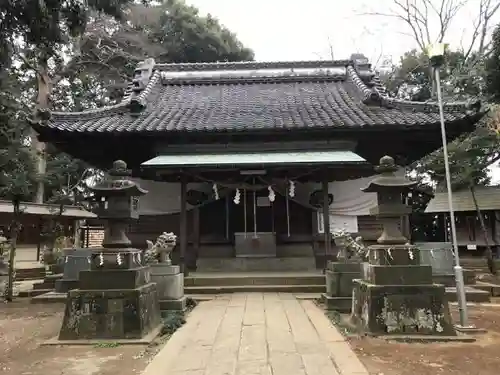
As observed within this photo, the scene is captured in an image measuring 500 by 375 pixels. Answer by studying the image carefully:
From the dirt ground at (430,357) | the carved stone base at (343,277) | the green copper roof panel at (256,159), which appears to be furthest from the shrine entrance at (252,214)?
the dirt ground at (430,357)

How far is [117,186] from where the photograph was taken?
6.07 meters

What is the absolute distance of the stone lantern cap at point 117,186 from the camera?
19.6ft

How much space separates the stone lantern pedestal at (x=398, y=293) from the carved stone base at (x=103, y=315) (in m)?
3.27

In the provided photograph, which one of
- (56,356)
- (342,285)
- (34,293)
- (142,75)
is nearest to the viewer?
(56,356)

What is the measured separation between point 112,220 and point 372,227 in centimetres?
802

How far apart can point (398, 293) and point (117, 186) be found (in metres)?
4.46

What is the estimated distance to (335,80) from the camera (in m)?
14.1

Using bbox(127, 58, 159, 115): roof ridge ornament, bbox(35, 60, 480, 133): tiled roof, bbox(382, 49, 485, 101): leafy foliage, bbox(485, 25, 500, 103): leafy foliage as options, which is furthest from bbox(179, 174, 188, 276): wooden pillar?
bbox(382, 49, 485, 101): leafy foliage

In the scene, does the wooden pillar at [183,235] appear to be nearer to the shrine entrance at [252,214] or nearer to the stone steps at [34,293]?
the shrine entrance at [252,214]

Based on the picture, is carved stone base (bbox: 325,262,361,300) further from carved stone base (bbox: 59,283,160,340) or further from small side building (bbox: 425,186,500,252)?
small side building (bbox: 425,186,500,252)

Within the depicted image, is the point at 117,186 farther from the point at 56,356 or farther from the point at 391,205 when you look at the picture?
the point at 391,205

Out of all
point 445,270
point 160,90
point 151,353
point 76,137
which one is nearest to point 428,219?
point 445,270

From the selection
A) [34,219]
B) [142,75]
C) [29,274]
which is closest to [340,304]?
[142,75]

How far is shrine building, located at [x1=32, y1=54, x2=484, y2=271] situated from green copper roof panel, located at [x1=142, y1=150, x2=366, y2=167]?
25 mm
